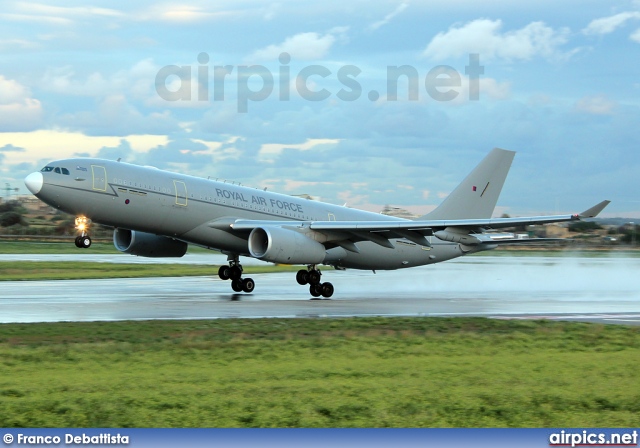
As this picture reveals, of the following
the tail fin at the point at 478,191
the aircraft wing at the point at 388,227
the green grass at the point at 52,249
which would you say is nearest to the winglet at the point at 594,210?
the aircraft wing at the point at 388,227

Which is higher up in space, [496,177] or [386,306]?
[496,177]

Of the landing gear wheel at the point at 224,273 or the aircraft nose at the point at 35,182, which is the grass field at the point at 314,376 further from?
→ the landing gear wheel at the point at 224,273

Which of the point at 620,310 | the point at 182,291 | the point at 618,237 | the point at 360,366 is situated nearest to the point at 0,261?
the point at 182,291

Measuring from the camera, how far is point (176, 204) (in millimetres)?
29062

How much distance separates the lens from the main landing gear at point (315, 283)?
30.7m

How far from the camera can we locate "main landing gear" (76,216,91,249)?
2588cm

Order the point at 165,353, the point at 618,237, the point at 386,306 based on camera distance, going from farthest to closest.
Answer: the point at 618,237 → the point at 386,306 → the point at 165,353

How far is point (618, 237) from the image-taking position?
71125 mm

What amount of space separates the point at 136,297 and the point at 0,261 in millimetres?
23516

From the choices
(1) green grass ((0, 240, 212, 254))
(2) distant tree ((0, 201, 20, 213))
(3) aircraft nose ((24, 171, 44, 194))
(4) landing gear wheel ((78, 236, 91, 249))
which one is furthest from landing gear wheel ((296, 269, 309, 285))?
(2) distant tree ((0, 201, 20, 213))

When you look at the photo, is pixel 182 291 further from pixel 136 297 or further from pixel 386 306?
pixel 386 306

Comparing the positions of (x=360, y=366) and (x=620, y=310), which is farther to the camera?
(x=620, y=310)

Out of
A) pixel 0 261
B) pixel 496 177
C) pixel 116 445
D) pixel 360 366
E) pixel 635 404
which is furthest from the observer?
pixel 0 261

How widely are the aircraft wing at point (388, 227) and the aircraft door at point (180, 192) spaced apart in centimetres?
134
